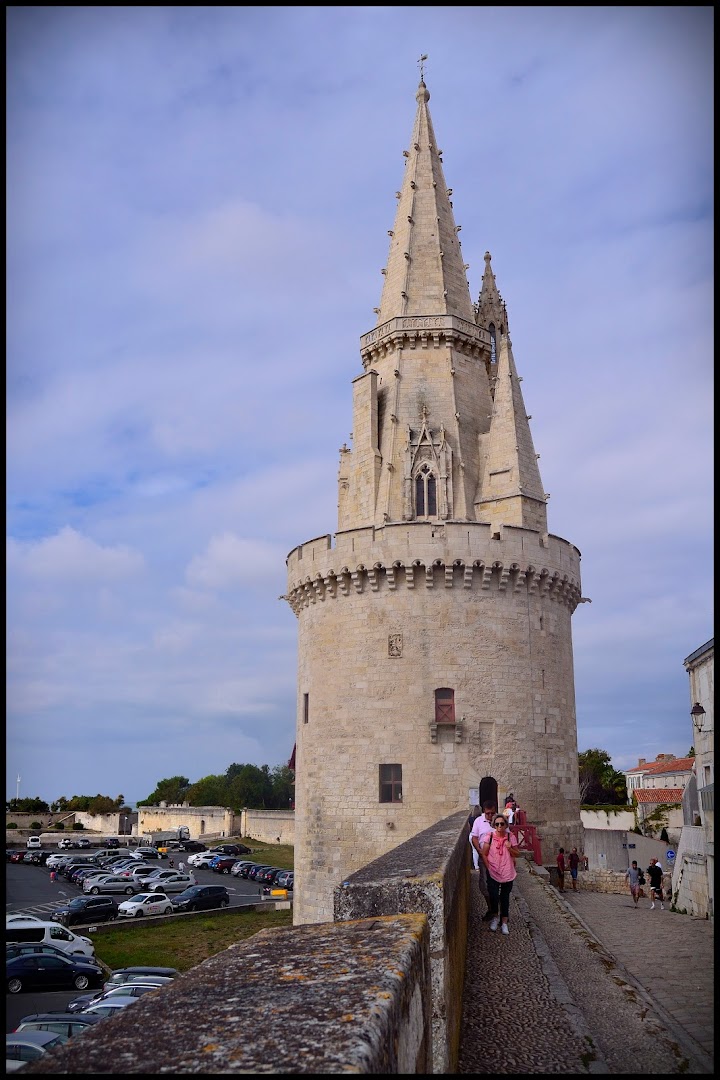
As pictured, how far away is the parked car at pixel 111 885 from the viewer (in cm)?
4241

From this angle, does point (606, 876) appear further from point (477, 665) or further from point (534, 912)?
point (534, 912)

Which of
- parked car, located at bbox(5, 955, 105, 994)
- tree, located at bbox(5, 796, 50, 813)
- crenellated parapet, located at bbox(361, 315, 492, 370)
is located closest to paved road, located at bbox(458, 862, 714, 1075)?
parked car, located at bbox(5, 955, 105, 994)

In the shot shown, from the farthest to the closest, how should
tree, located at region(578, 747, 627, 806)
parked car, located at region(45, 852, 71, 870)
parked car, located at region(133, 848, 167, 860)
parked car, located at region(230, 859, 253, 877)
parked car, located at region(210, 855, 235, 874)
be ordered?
tree, located at region(578, 747, 627, 806) < parked car, located at region(133, 848, 167, 860) < parked car, located at region(45, 852, 71, 870) < parked car, located at region(210, 855, 235, 874) < parked car, located at region(230, 859, 253, 877)

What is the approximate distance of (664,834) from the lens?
45.4m

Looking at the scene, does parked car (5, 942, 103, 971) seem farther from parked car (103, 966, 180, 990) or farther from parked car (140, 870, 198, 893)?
parked car (140, 870, 198, 893)

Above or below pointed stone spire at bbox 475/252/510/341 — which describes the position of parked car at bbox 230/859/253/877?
below

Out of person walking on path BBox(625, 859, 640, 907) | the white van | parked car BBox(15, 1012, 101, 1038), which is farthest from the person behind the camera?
the white van

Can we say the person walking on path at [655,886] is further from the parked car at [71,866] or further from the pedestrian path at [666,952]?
the parked car at [71,866]

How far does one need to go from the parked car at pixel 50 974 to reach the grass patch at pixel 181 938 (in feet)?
7.59

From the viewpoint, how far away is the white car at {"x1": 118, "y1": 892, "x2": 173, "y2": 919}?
35.6 m

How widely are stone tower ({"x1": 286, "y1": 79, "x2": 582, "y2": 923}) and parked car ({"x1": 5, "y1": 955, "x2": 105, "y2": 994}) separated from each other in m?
5.90

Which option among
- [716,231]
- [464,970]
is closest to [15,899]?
[464,970]

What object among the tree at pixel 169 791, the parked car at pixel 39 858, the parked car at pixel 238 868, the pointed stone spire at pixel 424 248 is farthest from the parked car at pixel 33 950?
the tree at pixel 169 791

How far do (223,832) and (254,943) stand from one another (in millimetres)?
81634
